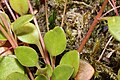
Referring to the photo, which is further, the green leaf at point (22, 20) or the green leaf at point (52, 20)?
the green leaf at point (52, 20)

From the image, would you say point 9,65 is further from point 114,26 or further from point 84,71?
point 114,26

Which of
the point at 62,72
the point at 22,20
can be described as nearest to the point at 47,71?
the point at 62,72

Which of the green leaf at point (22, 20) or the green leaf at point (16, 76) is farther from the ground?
the green leaf at point (22, 20)

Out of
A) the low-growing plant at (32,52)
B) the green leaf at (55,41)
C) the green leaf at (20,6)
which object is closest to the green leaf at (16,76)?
the low-growing plant at (32,52)

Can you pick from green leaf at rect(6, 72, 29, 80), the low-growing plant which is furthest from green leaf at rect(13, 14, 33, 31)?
green leaf at rect(6, 72, 29, 80)

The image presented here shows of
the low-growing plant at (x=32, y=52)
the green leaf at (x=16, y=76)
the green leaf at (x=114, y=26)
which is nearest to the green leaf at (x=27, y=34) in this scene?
the low-growing plant at (x=32, y=52)

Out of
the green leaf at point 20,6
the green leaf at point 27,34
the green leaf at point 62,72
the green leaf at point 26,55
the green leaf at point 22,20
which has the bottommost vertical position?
the green leaf at point 62,72

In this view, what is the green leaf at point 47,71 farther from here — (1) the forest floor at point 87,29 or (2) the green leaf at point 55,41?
(1) the forest floor at point 87,29
